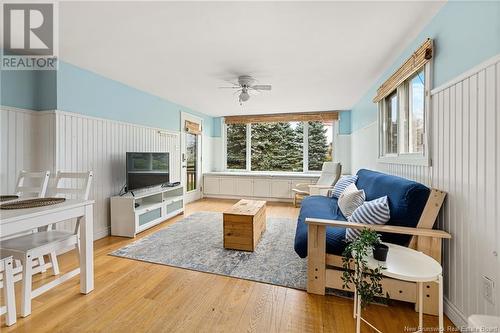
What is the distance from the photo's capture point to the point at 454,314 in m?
1.51

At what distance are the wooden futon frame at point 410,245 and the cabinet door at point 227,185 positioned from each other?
13.5ft

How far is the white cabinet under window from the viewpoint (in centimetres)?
545

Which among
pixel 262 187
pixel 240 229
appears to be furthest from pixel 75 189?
pixel 262 187

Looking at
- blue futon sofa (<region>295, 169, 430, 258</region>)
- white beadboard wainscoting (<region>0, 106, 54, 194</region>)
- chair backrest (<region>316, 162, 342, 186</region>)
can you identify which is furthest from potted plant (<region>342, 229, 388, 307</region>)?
chair backrest (<region>316, 162, 342, 186</region>)

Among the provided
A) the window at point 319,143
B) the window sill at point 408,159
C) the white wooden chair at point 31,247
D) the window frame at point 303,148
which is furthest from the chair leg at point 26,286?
the window at point 319,143

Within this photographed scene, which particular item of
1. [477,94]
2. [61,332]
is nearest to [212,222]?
[61,332]

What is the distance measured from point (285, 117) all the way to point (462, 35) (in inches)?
168

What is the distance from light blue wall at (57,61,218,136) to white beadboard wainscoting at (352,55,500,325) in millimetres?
3684

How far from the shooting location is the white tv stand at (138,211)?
3.14m

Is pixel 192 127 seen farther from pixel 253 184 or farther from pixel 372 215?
pixel 372 215

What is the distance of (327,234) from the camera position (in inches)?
74.1

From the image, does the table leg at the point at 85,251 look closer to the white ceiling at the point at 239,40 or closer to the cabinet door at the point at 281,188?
the white ceiling at the point at 239,40

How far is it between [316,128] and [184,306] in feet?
16.6

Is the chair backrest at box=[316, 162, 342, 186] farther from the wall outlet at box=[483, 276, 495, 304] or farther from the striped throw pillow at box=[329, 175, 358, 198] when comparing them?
the wall outlet at box=[483, 276, 495, 304]
